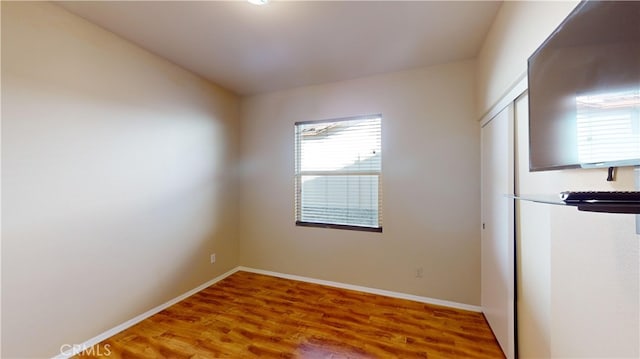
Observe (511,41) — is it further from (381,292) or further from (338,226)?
(381,292)

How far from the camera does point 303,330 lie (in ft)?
7.49

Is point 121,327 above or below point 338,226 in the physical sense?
below

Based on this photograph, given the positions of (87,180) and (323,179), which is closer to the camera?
(87,180)

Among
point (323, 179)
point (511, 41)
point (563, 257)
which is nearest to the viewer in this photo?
point (563, 257)

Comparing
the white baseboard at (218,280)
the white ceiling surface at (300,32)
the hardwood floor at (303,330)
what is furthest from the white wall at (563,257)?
the white baseboard at (218,280)

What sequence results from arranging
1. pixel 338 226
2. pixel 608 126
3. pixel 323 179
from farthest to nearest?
pixel 323 179
pixel 338 226
pixel 608 126

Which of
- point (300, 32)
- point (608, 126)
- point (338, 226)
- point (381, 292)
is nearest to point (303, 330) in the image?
point (381, 292)

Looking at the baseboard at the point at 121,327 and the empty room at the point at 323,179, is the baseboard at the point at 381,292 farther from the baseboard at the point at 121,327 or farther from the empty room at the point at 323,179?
the baseboard at the point at 121,327

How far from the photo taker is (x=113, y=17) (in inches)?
78.7

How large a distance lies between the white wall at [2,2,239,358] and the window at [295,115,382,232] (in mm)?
1407

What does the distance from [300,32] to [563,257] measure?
2.35 metres

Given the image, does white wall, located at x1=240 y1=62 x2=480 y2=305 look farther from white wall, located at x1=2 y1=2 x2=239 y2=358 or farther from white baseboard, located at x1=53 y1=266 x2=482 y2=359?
white wall, located at x1=2 y1=2 x2=239 y2=358

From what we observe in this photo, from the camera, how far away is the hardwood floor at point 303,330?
6.55 feet

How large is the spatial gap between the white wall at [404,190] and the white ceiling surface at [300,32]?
31 centimetres
